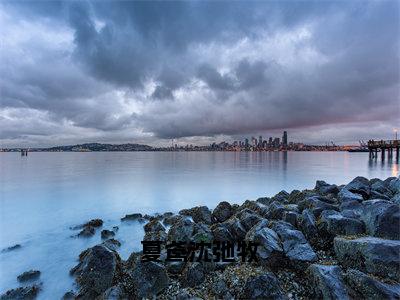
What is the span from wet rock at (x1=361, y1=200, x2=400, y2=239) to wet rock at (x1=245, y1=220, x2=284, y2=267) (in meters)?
2.86

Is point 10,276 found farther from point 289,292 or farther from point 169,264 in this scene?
point 289,292

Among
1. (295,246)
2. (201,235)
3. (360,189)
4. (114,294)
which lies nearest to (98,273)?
(114,294)

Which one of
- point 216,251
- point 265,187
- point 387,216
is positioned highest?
point 387,216

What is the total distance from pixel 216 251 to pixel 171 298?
2101 mm

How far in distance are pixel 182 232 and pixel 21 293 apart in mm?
5319

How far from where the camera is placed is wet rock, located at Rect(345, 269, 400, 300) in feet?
17.4

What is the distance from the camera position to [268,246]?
702 centimetres

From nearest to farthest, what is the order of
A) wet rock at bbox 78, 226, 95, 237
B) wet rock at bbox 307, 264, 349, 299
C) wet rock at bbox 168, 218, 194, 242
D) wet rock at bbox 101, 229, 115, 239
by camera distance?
wet rock at bbox 307, 264, 349, 299 < wet rock at bbox 168, 218, 194, 242 < wet rock at bbox 101, 229, 115, 239 < wet rock at bbox 78, 226, 95, 237

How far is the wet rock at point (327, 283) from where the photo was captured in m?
5.47

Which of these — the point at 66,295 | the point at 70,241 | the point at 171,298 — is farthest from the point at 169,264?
the point at 70,241

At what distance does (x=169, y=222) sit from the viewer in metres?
14.0

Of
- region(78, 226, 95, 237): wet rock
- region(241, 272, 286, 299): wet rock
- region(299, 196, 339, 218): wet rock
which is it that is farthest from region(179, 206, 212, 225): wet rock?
region(241, 272, 286, 299): wet rock

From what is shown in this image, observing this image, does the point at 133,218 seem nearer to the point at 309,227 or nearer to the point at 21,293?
the point at 21,293

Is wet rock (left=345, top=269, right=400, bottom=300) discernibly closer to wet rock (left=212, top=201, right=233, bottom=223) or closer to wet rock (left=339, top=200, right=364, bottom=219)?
wet rock (left=339, top=200, right=364, bottom=219)
